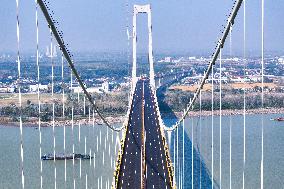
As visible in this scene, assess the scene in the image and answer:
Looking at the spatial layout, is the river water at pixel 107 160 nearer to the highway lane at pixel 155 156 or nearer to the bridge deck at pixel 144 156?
the bridge deck at pixel 144 156

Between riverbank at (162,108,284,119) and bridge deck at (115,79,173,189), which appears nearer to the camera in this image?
bridge deck at (115,79,173,189)

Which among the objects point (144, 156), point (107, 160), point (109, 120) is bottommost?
point (109, 120)

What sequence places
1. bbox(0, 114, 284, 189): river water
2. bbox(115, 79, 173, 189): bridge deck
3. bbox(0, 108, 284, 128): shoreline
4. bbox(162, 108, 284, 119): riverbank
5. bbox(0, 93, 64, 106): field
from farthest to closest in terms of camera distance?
bbox(0, 93, 64, 106): field, bbox(162, 108, 284, 119): riverbank, bbox(0, 108, 284, 128): shoreline, bbox(0, 114, 284, 189): river water, bbox(115, 79, 173, 189): bridge deck

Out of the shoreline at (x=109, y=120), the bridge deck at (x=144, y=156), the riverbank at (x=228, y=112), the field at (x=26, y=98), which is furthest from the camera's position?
the field at (x=26, y=98)

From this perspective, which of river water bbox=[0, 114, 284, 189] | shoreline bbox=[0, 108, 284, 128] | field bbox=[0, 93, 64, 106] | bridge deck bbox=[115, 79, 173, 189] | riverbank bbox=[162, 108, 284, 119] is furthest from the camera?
field bbox=[0, 93, 64, 106]

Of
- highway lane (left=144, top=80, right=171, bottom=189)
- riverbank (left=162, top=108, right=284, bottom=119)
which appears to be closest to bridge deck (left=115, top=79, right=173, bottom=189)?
highway lane (left=144, top=80, right=171, bottom=189)

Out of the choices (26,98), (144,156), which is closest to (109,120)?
(26,98)

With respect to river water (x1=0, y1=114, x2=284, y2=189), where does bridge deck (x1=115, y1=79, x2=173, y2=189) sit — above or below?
above

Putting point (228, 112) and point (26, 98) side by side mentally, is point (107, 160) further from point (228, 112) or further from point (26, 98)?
point (26, 98)

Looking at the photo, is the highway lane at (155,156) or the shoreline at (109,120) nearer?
the highway lane at (155,156)

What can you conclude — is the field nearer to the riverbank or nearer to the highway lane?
the riverbank

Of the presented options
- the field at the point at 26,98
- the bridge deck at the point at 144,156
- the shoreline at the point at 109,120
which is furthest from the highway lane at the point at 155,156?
the field at the point at 26,98

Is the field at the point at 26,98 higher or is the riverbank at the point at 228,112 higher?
the field at the point at 26,98
